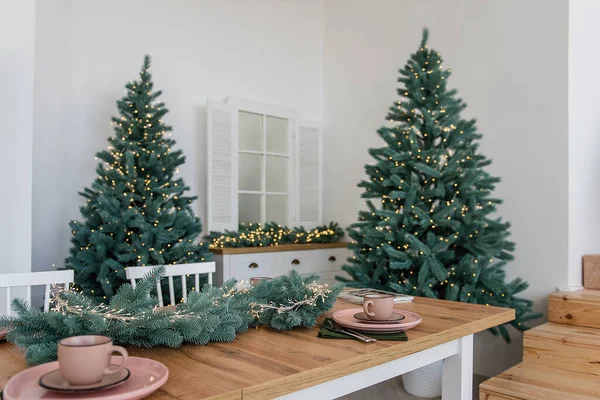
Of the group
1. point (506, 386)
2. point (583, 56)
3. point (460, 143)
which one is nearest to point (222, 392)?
point (506, 386)

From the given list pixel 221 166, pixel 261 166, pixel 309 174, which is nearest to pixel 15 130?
pixel 221 166

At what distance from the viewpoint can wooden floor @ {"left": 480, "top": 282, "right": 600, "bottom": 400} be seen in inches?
95.0

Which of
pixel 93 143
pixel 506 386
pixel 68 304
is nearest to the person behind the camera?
pixel 68 304

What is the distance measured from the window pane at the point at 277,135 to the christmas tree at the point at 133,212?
1.45 metres

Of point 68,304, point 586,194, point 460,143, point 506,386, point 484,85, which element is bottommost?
point 506,386

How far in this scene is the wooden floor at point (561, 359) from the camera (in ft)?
7.91

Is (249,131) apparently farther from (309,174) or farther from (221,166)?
(309,174)

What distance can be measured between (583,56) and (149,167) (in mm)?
2999

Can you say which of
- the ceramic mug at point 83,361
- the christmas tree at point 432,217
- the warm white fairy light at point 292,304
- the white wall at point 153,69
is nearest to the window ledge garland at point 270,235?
the white wall at point 153,69

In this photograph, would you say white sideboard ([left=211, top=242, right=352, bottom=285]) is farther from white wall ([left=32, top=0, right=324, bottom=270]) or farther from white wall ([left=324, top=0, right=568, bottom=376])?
white wall ([left=324, top=0, right=568, bottom=376])

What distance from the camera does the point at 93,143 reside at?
386 cm

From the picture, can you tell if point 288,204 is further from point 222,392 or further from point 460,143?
point 222,392

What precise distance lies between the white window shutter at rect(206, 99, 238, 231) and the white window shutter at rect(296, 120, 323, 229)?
787 mm

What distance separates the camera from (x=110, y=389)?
90 cm
